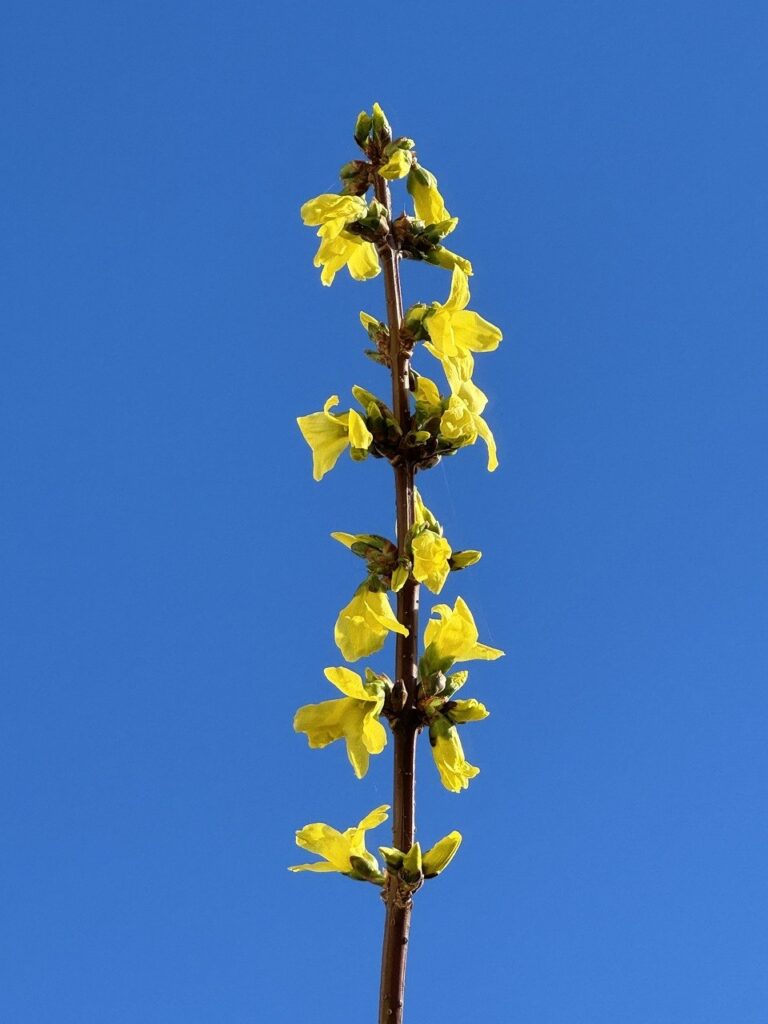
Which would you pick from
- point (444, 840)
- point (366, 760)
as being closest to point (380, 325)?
point (366, 760)

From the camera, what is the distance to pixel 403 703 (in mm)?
2543

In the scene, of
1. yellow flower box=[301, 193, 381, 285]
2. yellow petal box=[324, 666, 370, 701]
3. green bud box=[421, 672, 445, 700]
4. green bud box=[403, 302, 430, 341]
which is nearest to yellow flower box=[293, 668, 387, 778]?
yellow petal box=[324, 666, 370, 701]

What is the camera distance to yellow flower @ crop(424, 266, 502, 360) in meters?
2.95

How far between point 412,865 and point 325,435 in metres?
1.13

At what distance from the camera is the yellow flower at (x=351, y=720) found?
2.49 meters

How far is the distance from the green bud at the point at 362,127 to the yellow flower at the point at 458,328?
1.41ft

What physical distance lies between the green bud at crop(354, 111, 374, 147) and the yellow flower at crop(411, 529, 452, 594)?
45.9 inches

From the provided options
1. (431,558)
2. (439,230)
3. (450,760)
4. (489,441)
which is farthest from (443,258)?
(450,760)

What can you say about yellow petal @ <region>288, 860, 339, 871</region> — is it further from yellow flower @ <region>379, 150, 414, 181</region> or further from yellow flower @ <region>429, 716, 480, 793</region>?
yellow flower @ <region>379, 150, 414, 181</region>

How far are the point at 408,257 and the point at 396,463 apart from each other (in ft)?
2.12

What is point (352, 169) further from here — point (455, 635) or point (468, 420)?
point (455, 635)

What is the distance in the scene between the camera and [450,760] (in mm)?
2582

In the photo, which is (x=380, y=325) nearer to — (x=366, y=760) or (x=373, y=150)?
(x=373, y=150)

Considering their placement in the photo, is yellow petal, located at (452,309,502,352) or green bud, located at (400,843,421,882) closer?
green bud, located at (400,843,421,882)
